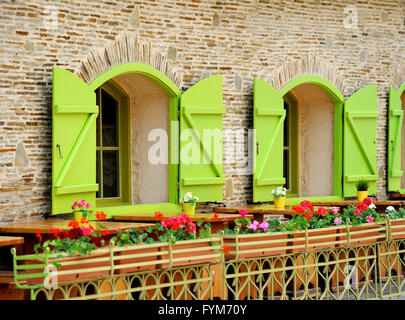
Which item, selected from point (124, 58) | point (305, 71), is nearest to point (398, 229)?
point (124, 58)

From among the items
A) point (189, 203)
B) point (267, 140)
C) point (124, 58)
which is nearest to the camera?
point (124, 58)

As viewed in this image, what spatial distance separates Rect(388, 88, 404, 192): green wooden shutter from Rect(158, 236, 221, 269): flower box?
258 inches

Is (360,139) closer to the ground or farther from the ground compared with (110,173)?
farther from the ground

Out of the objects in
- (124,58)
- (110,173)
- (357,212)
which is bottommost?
(357,212)

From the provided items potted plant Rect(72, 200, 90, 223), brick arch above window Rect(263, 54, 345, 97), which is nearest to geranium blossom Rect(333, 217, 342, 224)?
potted plant Rect(72, 200, 90, 223)

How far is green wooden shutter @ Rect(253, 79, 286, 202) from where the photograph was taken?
33.4 feet

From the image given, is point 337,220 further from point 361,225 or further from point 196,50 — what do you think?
point 196,50

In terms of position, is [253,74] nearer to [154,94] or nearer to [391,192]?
[154,94]

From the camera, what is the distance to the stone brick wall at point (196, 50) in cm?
785

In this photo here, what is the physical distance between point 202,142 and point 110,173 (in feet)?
4.10

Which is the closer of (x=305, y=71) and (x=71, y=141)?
(x=71, y=141)

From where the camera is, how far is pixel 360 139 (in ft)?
37.4

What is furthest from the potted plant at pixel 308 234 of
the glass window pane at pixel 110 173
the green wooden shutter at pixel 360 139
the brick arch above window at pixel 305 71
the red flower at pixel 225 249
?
the green wooden shutter at pixel 360 139

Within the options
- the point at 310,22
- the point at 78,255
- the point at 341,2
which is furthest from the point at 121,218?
the point at 341,2
